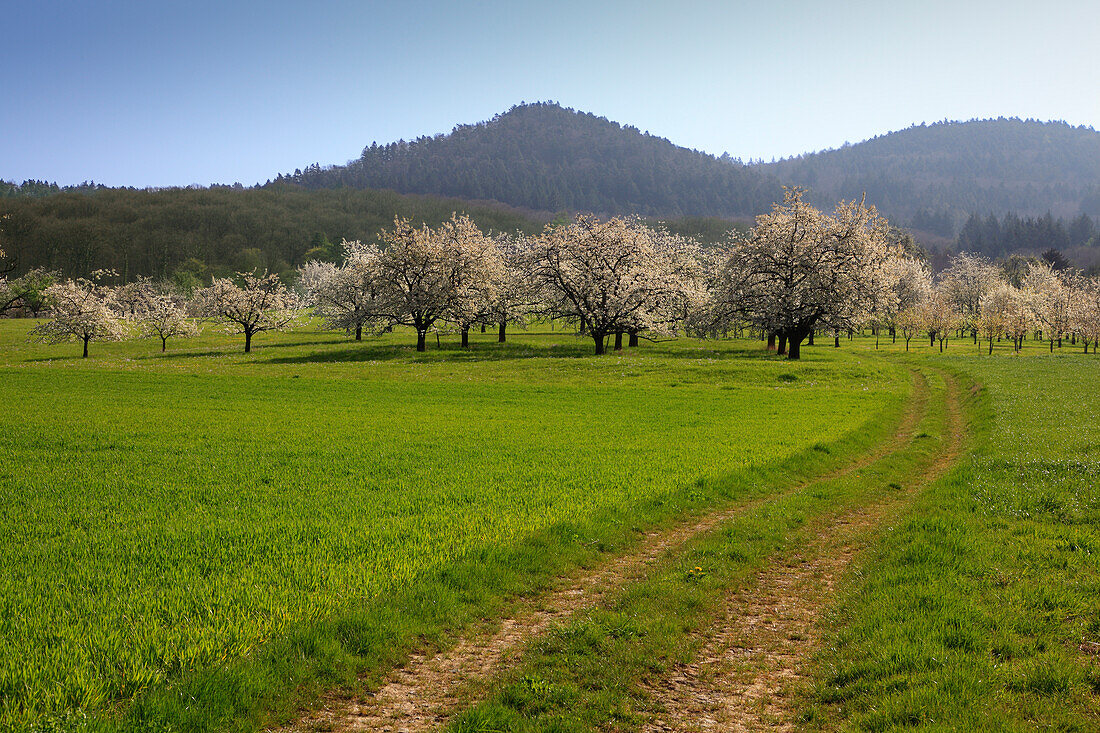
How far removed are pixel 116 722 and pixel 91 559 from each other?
5.44 meters

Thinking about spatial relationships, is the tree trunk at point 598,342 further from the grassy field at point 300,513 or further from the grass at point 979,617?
the grass at point 979,617

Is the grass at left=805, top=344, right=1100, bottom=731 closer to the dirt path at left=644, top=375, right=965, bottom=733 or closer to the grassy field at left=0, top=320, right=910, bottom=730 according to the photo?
the dirt path at left=644, top=375, right=965, bottom=733

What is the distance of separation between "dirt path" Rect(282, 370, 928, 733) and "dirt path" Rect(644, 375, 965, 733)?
203 cm

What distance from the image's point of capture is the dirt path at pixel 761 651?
6.80 metres

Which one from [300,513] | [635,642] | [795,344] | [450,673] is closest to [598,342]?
[795,344]

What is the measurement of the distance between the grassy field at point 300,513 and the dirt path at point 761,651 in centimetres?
308

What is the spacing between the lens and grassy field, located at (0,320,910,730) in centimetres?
711

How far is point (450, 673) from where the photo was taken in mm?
7656

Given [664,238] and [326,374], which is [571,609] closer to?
[326,374]

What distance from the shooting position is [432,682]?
744 cm

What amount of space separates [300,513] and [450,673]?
6.90 m

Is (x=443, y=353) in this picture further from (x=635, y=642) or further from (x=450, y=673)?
(x=450, y=673)

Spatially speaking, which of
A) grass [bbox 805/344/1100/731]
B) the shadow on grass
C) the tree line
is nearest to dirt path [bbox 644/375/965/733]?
Answer: grass [bbox 805/344/1100/731]

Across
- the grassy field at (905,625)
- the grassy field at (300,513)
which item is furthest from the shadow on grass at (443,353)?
the grassy field at (905,625)
